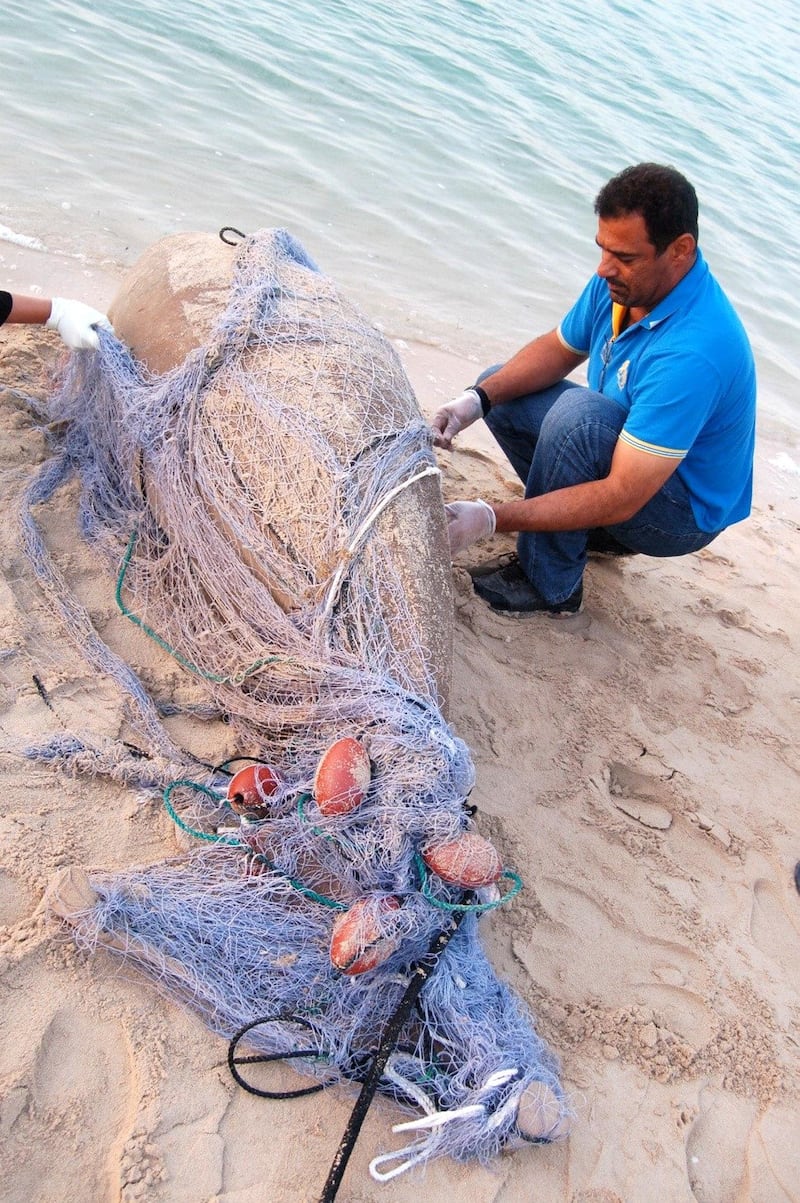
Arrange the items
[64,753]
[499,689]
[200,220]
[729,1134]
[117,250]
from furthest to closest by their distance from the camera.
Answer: [200,220]
[117,250]
[499,689]
[64,753]
[729,1134]

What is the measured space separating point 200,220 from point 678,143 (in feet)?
23.2

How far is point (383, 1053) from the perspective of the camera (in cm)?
183

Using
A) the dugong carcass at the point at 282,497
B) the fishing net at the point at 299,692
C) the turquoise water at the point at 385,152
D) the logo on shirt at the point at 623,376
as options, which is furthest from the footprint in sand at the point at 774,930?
the turquoise water at the point at 385,152

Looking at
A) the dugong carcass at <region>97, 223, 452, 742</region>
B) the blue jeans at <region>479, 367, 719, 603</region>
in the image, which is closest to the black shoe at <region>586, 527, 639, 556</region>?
the blue jeans at <region>479, 367, 719, 603</region>

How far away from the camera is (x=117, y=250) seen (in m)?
5.66

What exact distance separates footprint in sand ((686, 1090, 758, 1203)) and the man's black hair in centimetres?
238

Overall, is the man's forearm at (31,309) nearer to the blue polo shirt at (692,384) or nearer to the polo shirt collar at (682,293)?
the blue polo shirt at (692,384)

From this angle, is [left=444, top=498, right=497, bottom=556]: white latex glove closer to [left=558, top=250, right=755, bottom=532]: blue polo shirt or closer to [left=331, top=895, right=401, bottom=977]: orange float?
[left=558, top=250, right=755, bottom=532]: blue polo shirt

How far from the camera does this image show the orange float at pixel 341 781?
2.02 meters

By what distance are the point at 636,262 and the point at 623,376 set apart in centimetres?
43

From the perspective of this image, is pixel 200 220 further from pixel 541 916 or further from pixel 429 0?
pixel 429 0

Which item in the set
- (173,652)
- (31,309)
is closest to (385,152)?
(31,309)

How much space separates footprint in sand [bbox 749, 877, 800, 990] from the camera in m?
2.56

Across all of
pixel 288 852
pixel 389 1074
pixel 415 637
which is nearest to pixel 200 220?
pixel 415 637
